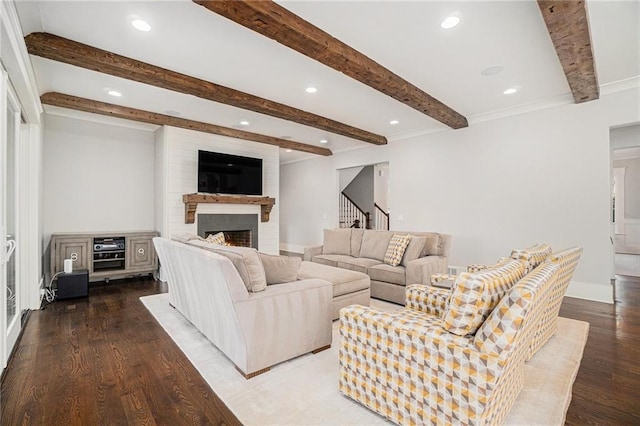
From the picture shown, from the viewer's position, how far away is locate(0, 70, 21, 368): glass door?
233cm

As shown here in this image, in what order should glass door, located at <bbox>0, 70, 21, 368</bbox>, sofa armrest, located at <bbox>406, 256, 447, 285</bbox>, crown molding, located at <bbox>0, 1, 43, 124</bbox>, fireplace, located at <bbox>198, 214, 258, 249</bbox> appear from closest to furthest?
1. crown molding, located at <bbox>0, 1, 43, 124</bbox>
2. glass door, located at <bbox>0, 70, 21, 368</bbox>
3. sofa armrest, located at <bbox>406, 256, 447, 285</bbox>
4. fireplace, located at <bbox>198, 214, 258, 249</bbox>

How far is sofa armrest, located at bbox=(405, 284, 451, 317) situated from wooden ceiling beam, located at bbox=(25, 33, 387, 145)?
315 centimetres

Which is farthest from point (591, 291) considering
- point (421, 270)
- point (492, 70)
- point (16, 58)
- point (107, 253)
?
point (107, 253)

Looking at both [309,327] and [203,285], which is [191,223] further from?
[309,327]

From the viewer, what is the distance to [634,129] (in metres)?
4.87

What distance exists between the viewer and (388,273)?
13.4ft

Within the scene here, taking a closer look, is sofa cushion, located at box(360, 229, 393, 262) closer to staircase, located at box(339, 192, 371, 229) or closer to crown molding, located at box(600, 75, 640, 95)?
crown molding, located at box(600, 75, 640, 95)

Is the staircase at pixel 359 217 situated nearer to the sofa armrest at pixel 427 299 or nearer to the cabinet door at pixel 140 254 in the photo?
the cabinet door at pixel 140 254

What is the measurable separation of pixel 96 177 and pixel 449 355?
6.12m

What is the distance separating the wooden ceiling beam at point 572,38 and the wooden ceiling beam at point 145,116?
498cm

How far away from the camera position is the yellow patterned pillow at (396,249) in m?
4.22

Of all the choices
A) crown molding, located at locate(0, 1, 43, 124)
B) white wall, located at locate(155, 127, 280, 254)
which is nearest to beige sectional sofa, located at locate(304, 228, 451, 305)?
white wall, located at locate(155, 127, 280, 254)

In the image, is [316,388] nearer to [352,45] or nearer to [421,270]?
[421,270]

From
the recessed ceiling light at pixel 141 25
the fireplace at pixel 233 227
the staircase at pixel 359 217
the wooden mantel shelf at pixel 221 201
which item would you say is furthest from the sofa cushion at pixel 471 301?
the staircase at pixel 359 217
